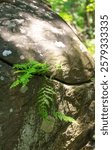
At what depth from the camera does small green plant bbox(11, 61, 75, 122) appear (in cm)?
345

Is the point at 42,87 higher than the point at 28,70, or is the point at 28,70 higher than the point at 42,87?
the point at 28,70

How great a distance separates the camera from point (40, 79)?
3.57 m

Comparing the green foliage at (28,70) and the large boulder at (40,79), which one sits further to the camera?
the large boulder at (40,79)

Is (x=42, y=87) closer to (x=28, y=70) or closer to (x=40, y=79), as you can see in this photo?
(x=40, y=79)

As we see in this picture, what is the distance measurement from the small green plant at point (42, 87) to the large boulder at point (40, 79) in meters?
0.06

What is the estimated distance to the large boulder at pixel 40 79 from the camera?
349 centimetres

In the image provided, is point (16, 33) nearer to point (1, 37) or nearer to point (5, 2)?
point (1, 37)

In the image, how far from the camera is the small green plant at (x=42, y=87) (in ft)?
11.3

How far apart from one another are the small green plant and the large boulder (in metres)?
0.06

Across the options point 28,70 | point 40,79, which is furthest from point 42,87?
point 28,70

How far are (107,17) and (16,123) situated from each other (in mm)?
1364

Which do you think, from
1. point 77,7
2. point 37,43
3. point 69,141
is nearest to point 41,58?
point 37,43

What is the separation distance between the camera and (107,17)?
335 centimetres

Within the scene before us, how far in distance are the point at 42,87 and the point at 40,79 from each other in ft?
0.29
